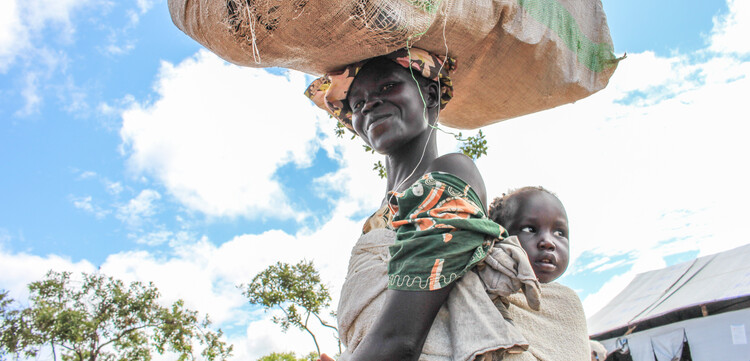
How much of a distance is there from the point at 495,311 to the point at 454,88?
1.25 m

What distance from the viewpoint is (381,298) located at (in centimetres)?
129

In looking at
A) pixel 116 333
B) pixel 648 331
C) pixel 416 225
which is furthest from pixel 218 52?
pixel 116 333

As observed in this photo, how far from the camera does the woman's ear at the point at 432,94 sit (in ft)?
6.05

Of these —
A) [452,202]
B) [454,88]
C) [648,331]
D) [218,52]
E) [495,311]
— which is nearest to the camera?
[495,311]

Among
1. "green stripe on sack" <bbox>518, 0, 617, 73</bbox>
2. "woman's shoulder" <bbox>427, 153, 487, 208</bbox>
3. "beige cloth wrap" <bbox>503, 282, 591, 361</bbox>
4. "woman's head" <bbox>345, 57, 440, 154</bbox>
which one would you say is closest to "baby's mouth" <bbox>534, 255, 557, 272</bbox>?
"beige cloth wrap" <bbox>503, 282, 591, 361</bbox>

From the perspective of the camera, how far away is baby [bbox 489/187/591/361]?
4.21 feet

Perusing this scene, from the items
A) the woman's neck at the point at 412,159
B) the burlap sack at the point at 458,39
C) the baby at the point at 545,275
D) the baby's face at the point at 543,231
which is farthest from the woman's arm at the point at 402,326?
the burlap sack at the point at 458,39

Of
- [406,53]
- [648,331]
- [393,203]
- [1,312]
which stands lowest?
[648,331]

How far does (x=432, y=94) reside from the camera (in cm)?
188

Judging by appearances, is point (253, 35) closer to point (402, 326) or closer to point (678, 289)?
point (402, 326)

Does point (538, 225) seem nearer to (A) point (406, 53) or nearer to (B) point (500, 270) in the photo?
(B) point (500, 270)

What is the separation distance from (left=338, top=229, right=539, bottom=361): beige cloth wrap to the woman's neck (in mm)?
355

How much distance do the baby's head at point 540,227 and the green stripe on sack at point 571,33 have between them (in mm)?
644

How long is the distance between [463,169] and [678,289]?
35.3ft
